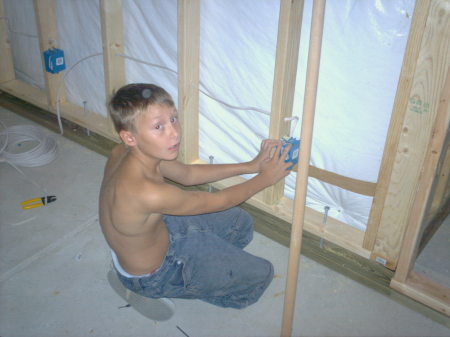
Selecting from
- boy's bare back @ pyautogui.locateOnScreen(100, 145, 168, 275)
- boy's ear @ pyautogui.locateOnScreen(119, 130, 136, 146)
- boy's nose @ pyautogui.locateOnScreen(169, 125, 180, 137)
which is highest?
boy's nose @ pyautogui.locateOnScreen(169, 125, 180, 137)

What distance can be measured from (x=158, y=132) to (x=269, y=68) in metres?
0.77

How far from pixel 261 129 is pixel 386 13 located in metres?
0.84

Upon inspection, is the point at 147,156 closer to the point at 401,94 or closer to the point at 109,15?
the point at 401,94

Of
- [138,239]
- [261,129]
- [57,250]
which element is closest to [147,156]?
[138,239]

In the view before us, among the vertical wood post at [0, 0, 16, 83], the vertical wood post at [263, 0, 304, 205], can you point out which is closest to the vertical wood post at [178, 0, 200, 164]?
the vertical wood post at [263, 0, 304, 205]

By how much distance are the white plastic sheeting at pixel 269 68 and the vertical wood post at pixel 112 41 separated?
Result: 6 cm

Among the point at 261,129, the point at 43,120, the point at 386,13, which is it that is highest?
the point at 386,13

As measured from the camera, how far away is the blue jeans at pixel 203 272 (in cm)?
187

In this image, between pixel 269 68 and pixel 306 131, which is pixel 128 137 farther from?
pixel 269 68

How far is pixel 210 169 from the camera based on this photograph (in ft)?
6.93

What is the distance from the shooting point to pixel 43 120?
11.2 feet

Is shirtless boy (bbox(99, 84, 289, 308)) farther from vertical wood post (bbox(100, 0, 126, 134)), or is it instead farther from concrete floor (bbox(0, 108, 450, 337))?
vertical wood post (bbox(100, 0, 126, 134))

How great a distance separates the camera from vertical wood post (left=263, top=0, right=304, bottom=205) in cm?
180

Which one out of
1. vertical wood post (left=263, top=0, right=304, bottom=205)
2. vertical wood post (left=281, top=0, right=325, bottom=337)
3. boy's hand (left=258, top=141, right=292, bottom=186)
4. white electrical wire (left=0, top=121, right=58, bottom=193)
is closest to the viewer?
vertical wood post (left=281, top=0, right=325, bottom=337)
